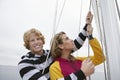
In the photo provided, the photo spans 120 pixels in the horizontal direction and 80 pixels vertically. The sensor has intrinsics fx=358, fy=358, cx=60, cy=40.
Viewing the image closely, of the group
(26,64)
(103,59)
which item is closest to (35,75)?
(26,64)

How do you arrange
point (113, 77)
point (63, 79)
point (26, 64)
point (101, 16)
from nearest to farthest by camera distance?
point (63, 79) → point (26, 64) → point (113, 77) → point (101, 16)

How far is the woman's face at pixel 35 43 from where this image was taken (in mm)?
A: 2890

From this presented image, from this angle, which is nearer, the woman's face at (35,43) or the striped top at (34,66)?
the striped top at (34,66)

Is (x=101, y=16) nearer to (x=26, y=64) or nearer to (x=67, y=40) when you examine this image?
(x=67, y=40)

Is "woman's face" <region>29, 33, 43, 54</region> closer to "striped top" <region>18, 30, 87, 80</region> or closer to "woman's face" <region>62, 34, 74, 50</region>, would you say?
"striped top" <region>18, 30, 87, 80</region>

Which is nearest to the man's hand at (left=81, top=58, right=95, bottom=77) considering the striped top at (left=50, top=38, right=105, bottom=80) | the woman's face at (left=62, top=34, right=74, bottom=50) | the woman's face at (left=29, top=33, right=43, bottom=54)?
the striped top at (left=50, top=38, right=105, bottom=80)

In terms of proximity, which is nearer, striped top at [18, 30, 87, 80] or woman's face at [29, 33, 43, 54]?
striped top at [18, 30, 87, 80]

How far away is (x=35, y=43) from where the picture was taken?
9.48ft

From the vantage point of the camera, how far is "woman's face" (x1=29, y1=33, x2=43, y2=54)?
2890 millimetres

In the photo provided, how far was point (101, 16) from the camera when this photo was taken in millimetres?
3219

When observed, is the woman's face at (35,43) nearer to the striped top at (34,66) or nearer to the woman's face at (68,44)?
the striped top at (34,66)

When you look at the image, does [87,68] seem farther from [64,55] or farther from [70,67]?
[64,55]

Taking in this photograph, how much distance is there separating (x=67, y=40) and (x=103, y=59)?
40 centimetres

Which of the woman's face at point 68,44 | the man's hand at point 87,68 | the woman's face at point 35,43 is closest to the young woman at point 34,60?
the woman's face at point 35,43
